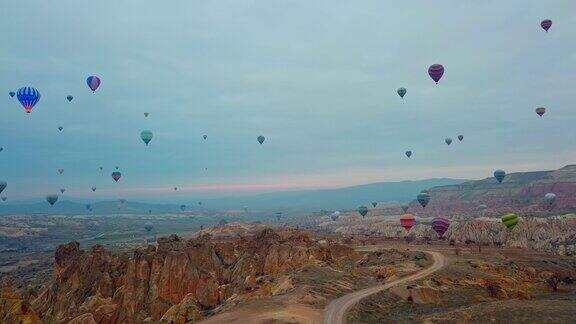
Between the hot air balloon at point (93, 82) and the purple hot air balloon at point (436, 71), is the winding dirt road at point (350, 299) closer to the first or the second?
the purple hot air balloon at point (436, 71)

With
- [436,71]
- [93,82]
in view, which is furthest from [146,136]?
[436,71]

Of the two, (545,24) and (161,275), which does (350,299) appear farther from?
(545,24)

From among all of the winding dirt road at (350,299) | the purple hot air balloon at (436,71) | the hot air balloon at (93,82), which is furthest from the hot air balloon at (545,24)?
the hot air balloon at (93,82)

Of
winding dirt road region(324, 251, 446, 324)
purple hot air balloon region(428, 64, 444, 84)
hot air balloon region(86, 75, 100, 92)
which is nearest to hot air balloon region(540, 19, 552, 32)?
purple hot air balloon region(428, 64, 444, 84)

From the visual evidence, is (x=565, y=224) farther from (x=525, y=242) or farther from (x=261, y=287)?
(x=261, y=287)

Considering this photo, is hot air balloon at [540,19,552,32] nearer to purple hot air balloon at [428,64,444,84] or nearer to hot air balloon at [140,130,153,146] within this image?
purple hot air balloon at [428,64,444,84]
